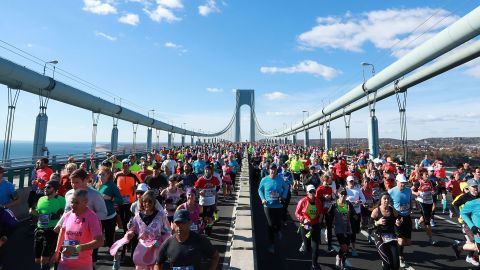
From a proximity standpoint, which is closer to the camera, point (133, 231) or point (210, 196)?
point (133, 231)

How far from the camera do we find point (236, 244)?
584 centimetres

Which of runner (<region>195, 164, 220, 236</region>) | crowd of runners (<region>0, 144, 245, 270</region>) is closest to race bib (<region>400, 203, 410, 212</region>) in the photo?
crowd of runners (<region>0, 144, 245, 270</region>)

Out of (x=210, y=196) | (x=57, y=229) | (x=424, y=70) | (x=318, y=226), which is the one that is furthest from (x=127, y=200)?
(x=424, y=70)

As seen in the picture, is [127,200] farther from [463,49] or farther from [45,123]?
[463,49]

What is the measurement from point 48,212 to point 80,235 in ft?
6.49

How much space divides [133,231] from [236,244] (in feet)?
7.34

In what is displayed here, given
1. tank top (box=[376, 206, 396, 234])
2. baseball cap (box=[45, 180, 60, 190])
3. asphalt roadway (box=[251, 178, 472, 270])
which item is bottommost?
asphalt roadway (box=[251, 178, 472, 270])

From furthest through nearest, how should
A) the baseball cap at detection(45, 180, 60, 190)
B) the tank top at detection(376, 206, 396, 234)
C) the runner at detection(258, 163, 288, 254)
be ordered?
the runner at detection(258, 163, 288, 254)
the tank top at detection(376, 206, 396, 234)
the baseball cap at detection(45, 180, 60, 190)

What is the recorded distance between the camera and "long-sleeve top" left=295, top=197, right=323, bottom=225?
6.28 metres

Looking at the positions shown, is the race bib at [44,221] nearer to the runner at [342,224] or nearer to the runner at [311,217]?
the runner at [311,217]

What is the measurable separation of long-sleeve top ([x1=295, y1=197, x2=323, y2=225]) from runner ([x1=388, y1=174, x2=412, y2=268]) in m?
1.48

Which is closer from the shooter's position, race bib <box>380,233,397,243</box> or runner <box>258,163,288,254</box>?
race bib <box>380,233,397,243</box>

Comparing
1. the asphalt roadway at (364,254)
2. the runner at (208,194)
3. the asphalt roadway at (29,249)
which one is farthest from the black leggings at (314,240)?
the runner at (208,194)

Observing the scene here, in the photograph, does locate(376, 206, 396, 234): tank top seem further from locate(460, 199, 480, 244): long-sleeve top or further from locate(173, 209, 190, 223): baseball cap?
locate(173, 209, 190, 223): baseball cap
